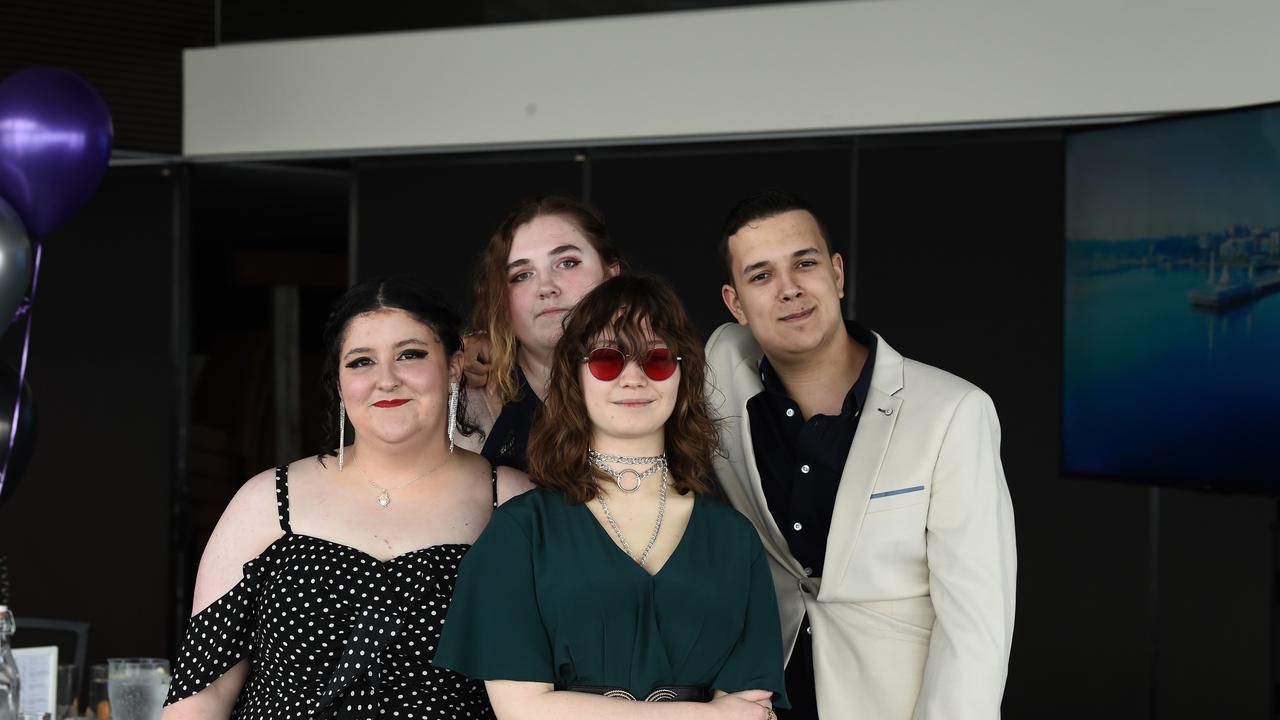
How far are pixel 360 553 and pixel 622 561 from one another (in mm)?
510

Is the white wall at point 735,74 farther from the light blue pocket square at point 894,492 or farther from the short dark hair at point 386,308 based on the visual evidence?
the short dark hair at point 386,308

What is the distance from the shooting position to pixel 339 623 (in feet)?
7.87

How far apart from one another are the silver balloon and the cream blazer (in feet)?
7.68

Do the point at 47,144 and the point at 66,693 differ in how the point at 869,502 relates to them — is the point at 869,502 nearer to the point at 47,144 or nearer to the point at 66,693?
the point at 66,693

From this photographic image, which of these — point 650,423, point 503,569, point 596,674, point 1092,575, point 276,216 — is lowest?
point 1092,575

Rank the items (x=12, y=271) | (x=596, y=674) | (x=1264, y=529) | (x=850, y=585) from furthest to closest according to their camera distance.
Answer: (x=1264, y=529)
(x=12, y=271)
(x=850, y=585)
(x=596, y=674)

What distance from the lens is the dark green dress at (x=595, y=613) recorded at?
2.21 metres

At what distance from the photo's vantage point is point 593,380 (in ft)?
7.58

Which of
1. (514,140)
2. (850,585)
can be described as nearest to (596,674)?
(850,585)

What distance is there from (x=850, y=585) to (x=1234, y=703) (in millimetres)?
3069

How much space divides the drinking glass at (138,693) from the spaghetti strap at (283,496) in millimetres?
796

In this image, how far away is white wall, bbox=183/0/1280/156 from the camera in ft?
16.3

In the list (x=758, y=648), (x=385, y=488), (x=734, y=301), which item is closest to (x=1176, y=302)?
(x=734, y=301)

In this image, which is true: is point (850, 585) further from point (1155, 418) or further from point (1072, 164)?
point (1072, 164)
